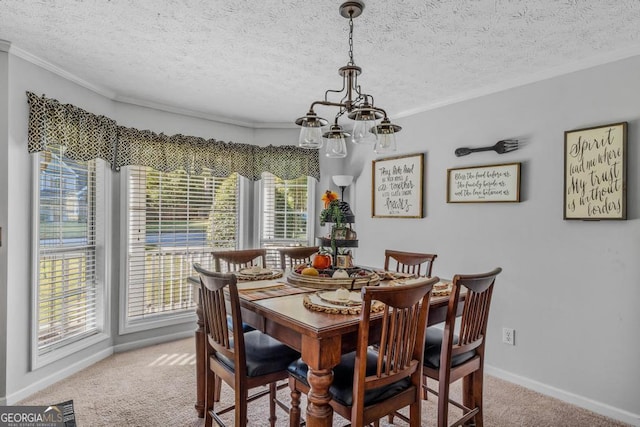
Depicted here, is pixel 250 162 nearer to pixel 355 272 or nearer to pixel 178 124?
pixel 178 124

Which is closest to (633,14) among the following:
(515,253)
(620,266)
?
(620,266)

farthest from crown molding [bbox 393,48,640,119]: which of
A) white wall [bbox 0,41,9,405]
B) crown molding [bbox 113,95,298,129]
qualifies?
white wall [bbox 0,41,9,405]

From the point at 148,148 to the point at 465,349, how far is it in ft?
10.4

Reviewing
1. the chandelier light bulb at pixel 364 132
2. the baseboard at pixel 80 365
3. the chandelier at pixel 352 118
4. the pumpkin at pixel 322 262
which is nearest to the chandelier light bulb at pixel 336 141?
the chandelier at pixel 352 118

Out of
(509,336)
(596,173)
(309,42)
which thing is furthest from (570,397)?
(309,42)

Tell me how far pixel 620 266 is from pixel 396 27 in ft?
6.81

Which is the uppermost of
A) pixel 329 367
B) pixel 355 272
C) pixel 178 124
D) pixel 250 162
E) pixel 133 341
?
pixel 178 124

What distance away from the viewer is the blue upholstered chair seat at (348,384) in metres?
1.63

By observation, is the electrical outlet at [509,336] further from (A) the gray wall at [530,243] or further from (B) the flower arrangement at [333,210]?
(B) the flower arrangement at [333,210]

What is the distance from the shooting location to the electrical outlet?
294 centimetres

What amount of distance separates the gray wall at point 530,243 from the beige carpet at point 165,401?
5.8 inches

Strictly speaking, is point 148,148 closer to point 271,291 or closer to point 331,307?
point 271,291

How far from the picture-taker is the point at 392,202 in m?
3.86

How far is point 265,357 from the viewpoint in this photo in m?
1.96
